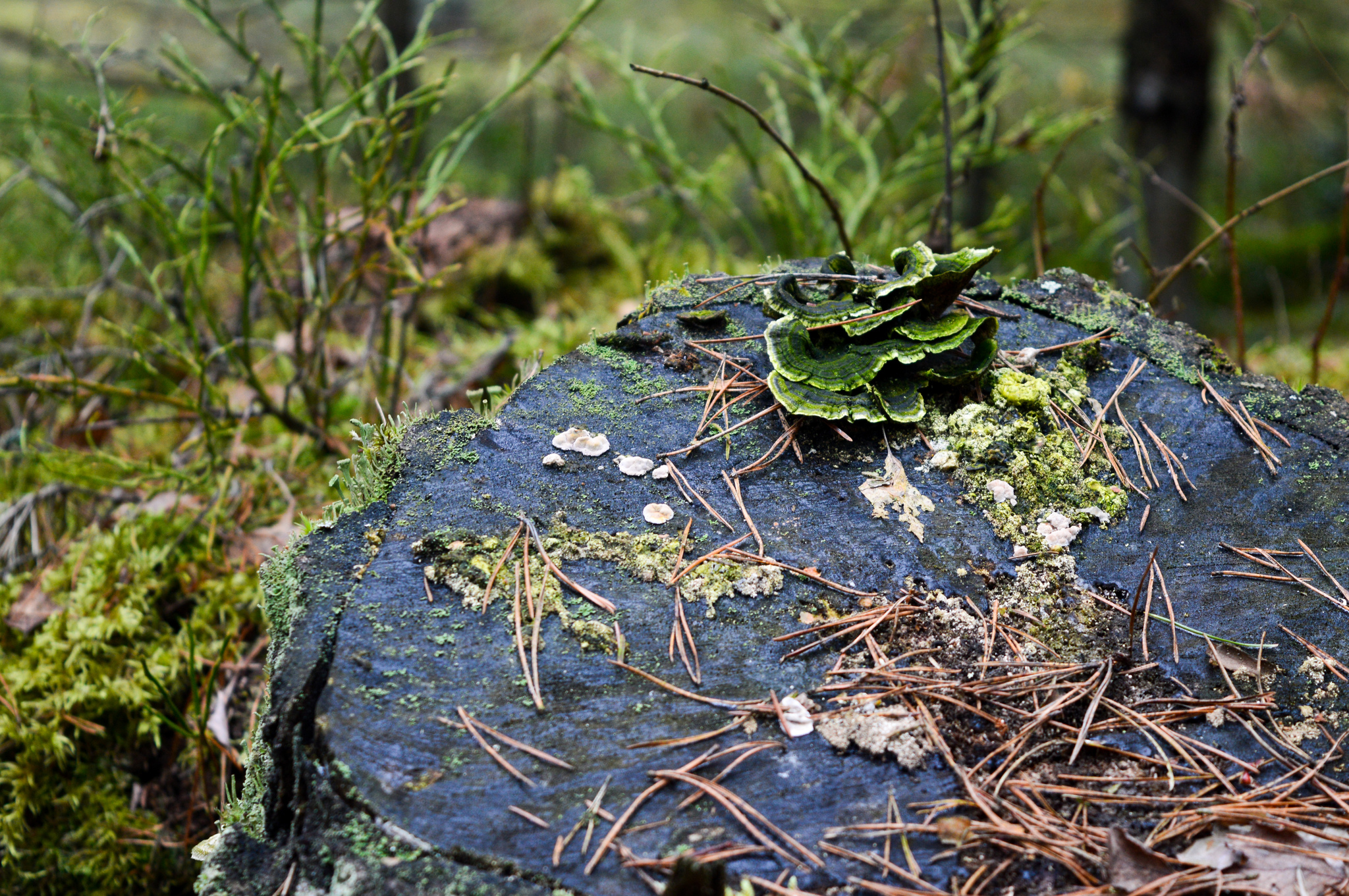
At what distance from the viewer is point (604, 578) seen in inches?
69.1

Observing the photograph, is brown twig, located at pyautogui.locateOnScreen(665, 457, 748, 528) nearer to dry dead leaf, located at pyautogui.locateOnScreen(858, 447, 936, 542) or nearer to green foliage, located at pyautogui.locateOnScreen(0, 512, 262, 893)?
dry dead leaf, located at pyautogui.locateOnScreen(858, 447, 936, 542)

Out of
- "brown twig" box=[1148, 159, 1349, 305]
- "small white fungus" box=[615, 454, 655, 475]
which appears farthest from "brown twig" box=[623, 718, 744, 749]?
"brown twig" box=[1148, 159, 1349, 305]

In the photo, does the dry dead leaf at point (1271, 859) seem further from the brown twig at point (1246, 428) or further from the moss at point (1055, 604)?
the brown twig at point (1246, 428)

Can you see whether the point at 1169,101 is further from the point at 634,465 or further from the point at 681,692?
the point at 681,692

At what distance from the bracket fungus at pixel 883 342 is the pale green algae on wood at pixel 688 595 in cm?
11

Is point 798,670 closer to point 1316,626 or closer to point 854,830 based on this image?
point 854,830

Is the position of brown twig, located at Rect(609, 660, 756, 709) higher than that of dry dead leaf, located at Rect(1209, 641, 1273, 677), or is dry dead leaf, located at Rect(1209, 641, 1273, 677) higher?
brown twig, located at Rect(609, 660, 756, 709)

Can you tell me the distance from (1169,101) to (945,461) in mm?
5647

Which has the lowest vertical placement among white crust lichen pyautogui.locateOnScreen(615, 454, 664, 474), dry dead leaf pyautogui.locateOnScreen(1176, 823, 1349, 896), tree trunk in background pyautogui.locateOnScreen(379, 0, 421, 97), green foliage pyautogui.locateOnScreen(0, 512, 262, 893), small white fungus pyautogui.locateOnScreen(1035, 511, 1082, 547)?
green foliage pyautogui.locateOnScreen(0, 512, 262, 893)

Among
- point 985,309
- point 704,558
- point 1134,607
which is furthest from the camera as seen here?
point 985,309

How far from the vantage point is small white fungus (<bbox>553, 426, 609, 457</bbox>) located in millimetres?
1979

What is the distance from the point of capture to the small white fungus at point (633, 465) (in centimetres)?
196

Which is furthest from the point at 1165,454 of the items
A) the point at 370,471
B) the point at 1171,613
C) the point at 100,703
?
the point at 100,703

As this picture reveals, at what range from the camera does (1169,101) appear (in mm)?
5938
